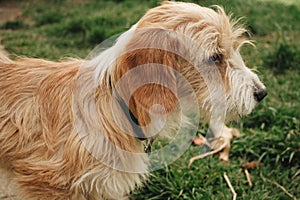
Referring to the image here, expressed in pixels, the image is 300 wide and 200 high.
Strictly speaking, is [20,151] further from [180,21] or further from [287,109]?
[287,109]

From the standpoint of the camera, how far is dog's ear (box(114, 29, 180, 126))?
2.85m

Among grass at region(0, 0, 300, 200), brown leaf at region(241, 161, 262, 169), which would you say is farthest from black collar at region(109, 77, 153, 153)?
brown leaf at region(241, 161, 262, 169)

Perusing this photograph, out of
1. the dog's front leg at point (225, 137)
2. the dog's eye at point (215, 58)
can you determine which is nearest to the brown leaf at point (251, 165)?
the dog's front leg at point (225, 137)

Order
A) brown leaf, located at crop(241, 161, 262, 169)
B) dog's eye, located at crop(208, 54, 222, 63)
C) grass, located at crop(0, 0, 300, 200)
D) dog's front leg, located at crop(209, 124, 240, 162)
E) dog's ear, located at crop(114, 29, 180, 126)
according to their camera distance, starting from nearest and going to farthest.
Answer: dog's ear, located at crop(114, 29, 180, 126)
dog's eye, located at crop(208, 54, 222, 63)
grass, located at crop(0, 0, 300, 200)
brown leaf, located at crop(241, 161, 262, 169)
dog's front leg, located at crop(209, 124, 240, 162)

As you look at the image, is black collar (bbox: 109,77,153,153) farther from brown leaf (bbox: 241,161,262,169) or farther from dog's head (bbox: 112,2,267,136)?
brown leaf (bbox: 241,161,262,169)

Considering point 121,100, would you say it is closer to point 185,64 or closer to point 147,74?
point 147,74

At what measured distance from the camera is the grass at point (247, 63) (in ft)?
13.6

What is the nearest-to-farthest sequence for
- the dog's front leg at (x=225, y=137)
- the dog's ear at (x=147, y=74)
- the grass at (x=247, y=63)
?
the dog's ear at (x=147, y=74) < the grass at (x=247, y=63) < the dog's front leg at (x=225, y=137)

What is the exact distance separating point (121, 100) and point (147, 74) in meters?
0.23

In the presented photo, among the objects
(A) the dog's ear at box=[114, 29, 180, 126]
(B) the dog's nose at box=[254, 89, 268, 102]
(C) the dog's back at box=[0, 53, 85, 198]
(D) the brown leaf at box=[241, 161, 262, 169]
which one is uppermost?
(A) the dog's ear at box=[114, 29, 180, 126]

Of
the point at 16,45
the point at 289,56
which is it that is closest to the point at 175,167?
the point at 289,56

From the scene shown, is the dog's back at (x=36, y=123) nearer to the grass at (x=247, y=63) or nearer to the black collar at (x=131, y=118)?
the black collar at (x=131, y=118)

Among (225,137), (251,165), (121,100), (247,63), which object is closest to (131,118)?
(121,100)

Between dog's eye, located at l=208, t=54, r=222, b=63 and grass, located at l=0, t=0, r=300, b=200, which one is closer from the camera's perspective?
dog's eye, located at l=208, t=54, r=222, b=63
